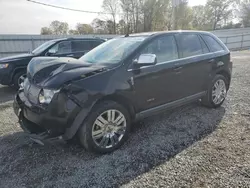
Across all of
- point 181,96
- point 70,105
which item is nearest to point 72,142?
point 70,105

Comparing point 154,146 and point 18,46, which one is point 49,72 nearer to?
point 154,146

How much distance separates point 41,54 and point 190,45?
194 inches

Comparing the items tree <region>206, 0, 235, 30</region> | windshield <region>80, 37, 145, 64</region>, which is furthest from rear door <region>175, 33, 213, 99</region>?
tree <region>206, 0, 235, 30</region>

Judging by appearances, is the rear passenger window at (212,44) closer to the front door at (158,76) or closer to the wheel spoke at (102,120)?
the front door at (158,76)

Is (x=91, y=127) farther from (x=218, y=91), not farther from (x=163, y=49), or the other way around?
(x=218, y=91)

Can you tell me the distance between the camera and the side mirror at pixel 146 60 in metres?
2.94

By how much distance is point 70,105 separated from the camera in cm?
252

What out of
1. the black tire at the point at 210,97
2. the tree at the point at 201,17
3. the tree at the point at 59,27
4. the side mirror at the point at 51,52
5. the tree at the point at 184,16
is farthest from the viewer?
the tree at the point at 201,17

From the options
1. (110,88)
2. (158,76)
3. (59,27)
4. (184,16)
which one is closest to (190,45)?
(158,76)

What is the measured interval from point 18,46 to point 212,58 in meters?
13.1

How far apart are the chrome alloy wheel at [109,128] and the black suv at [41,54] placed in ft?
13.0

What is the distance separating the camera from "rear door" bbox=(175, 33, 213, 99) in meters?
3.69

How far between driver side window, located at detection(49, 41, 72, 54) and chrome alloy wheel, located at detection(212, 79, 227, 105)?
520 cm

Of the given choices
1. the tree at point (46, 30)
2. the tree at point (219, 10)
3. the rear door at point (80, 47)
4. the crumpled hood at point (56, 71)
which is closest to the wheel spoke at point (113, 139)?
the crumpled hood at point (56, 71)
